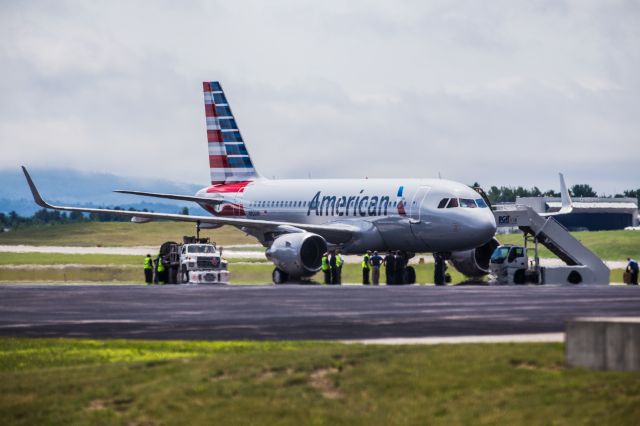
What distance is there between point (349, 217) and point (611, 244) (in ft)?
182

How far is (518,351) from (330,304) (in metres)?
18.2

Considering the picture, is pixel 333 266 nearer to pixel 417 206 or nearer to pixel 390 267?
pixel 390 267

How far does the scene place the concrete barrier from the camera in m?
21.5

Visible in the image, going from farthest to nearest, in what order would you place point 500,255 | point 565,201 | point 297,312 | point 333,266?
point 565,201, point 500,255, point 333,266, point 297,312

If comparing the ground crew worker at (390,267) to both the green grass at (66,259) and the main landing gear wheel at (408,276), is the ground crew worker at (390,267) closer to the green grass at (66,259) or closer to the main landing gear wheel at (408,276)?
the main landing gear wheel at (408,276)

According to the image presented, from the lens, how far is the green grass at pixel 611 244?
112m

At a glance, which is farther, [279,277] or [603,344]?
[279,277]

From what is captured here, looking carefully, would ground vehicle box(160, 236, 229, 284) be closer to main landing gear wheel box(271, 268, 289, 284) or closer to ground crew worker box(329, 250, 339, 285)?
main landing gear wheel box(271, 268, 289, 284)

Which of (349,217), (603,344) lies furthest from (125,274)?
(603,344)

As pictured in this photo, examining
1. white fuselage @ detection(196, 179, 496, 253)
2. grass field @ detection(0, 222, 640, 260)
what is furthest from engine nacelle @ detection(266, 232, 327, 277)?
grass field @ detection(0, 222, 640, 260)

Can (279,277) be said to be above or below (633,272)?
below

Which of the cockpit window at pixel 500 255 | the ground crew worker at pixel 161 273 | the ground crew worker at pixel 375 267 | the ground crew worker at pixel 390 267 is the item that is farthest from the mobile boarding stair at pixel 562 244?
the ground crew worker at pixel 161 273

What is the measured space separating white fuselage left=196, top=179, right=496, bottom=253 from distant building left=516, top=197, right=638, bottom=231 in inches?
3905

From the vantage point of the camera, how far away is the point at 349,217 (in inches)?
2618
